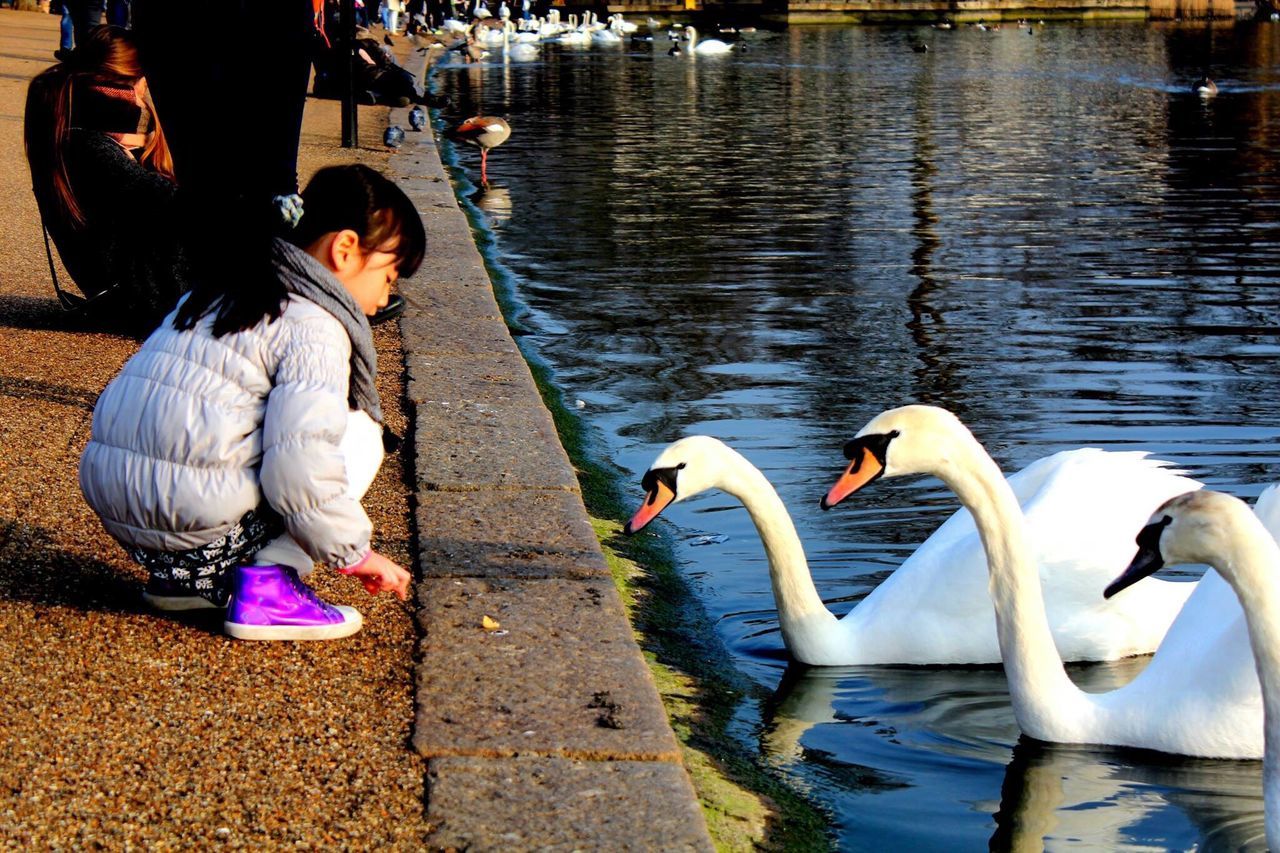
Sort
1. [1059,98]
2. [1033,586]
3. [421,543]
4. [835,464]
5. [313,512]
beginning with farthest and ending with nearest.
Result: [1059,98] → [835,464] → [421,543] → [1033,586] → [313,512]

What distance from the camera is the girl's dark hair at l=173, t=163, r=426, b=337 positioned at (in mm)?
3781

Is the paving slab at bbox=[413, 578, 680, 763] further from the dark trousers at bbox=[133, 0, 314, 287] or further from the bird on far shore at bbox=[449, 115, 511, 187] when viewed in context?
the bird on far shore at bbox=[449, 115, 511, 187]

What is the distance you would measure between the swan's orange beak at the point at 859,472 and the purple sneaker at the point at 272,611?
1235mm

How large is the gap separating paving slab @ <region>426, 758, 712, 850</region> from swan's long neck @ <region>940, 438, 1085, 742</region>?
1.24m

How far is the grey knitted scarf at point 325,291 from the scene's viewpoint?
12.6 feet

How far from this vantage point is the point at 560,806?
3.09 m

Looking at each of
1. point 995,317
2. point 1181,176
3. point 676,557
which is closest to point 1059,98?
point 1181,176

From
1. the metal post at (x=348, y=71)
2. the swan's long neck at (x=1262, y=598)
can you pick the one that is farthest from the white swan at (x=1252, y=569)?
the metal post at (x=348, y=71)

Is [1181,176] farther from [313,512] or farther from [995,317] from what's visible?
[313,512]

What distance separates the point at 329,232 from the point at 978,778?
6.29 feet

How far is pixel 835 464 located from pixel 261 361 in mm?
3041

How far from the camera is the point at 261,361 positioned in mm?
3771

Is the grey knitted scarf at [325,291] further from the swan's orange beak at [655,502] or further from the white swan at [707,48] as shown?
the white swan at [707,48]

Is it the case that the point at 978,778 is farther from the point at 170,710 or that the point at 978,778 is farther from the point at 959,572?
the point at 170,710
